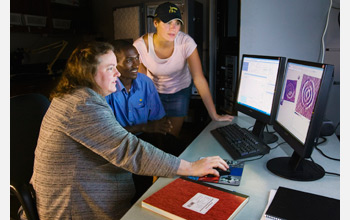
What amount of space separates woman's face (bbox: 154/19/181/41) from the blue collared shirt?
41cm

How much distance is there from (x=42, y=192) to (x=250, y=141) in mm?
989

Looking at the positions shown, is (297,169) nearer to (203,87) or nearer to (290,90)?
(290,90)

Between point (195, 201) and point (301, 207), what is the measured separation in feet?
1.05

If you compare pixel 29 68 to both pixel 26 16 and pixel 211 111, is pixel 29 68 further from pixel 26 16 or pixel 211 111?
pixel 211 111

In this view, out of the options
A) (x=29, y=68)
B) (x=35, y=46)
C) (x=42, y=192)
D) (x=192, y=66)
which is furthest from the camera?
(x=35, y=46)

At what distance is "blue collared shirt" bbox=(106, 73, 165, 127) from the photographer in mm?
1979

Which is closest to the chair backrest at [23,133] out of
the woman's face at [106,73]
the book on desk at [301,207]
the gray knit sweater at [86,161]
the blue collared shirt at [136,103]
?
the gray knit sweater at [86,161]

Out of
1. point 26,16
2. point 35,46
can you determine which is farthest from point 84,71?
point 35,46

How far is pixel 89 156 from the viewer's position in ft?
3.68

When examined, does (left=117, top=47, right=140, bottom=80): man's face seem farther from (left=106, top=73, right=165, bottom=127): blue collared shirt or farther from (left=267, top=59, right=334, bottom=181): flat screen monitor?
(left=267, top=59, right=334, bottom=181): flat screen monitor

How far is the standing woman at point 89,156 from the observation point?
1045 mm

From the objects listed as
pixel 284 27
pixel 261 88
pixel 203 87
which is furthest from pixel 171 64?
pixel 261 88

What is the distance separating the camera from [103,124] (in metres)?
1.04

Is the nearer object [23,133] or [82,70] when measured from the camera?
[82,70]
